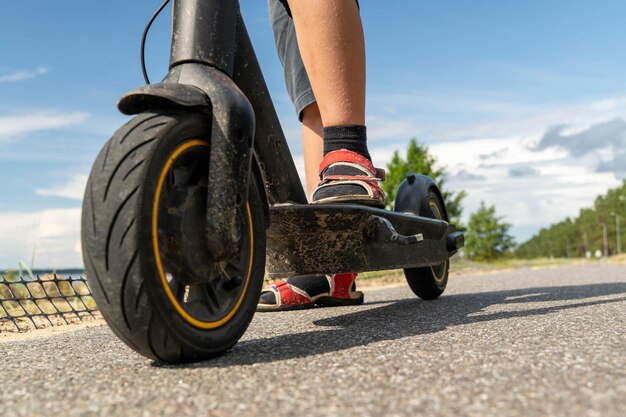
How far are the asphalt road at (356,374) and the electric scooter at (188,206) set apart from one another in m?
0.13

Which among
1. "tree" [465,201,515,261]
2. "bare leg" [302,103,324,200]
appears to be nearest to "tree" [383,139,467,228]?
"tree" [465,201,515,261]

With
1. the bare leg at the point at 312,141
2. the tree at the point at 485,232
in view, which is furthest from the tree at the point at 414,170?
the bare leg at the point at 312,141

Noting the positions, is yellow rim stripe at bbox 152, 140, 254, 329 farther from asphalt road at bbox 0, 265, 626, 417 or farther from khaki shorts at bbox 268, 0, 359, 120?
khaki shorts at bbox 268, 0, 359, 120

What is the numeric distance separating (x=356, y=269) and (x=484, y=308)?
0.88m

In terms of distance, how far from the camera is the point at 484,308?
280 centimetres

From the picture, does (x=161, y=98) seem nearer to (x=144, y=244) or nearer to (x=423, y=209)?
(x=144, y=244)

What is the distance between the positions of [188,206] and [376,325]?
99cm

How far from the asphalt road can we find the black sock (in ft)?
2.16

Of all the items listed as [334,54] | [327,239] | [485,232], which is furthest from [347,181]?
[485,232]

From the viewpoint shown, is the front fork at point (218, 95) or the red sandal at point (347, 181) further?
the red sandal at point (347, 181)

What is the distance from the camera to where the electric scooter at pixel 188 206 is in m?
1.38

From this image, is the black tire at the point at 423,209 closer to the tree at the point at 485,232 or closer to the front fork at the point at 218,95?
the front fork at the point at 218,95

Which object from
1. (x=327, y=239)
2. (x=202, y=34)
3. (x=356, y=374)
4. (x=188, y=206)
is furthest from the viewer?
(x=327, y=239)

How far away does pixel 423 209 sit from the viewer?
3186mm
